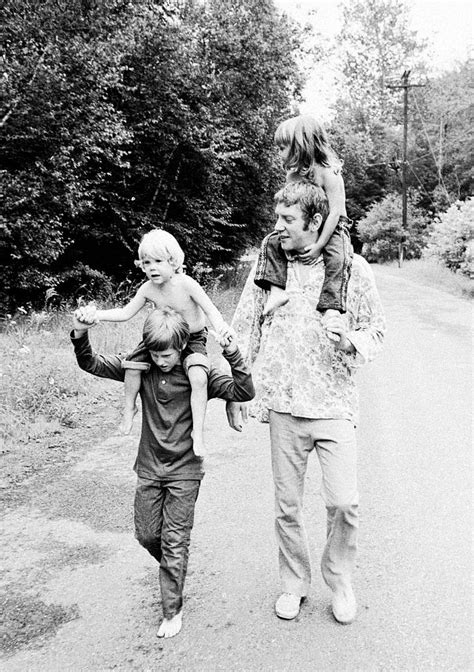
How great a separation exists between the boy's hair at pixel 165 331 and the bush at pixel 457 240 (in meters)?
17.5

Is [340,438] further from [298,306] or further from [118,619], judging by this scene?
[118,619]

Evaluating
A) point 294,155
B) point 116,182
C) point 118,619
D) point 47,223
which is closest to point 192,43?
point 116,182

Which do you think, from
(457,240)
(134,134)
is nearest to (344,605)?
(134,134)

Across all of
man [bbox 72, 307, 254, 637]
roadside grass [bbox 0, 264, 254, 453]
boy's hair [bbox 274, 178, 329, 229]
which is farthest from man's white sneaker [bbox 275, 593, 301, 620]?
roadside grass [bbox 0, 264, 254, 453]

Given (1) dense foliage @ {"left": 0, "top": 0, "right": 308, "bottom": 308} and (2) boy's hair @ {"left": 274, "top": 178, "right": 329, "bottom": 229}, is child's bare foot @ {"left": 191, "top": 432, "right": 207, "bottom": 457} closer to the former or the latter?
(2) boy's hair @ {"left": 274, "top": 178, "right": 329, "bottom": 229}

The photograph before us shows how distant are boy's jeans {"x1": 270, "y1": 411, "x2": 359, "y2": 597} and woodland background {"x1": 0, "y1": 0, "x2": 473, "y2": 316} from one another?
751cm

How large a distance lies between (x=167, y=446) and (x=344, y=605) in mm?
1096

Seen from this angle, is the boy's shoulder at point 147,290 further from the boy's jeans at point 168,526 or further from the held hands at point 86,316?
the boy's jeans at point 168,526

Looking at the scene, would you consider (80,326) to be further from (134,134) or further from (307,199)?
(134,134)

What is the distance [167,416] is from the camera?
3061 mm

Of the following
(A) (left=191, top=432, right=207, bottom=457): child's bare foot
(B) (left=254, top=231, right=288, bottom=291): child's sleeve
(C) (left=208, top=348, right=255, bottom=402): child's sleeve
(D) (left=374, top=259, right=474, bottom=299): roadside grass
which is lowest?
(D) (left=374, top=259, right=474, bottom=299): roadside grass

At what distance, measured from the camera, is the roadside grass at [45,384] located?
593 cm

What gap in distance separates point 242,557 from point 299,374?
1245 millimetres

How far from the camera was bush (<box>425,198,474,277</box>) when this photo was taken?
66.9 feet
